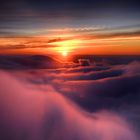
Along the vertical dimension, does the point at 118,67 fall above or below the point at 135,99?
above

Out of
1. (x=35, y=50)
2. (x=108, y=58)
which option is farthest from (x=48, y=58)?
(x=108, y=58)

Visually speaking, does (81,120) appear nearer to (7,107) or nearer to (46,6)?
(7,107)

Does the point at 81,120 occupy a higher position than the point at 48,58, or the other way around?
the point at 48,58

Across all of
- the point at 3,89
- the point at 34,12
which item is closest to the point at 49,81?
the point at 3,89

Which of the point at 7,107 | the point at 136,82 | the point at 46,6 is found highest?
the point at 46,6

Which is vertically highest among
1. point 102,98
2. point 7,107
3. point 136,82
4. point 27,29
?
point 27,29

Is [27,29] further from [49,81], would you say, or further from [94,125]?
[94,125]

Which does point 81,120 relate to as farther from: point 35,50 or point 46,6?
point 46,6

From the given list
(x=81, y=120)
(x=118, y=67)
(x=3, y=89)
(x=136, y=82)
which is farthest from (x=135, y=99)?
(x=3, y=89)
